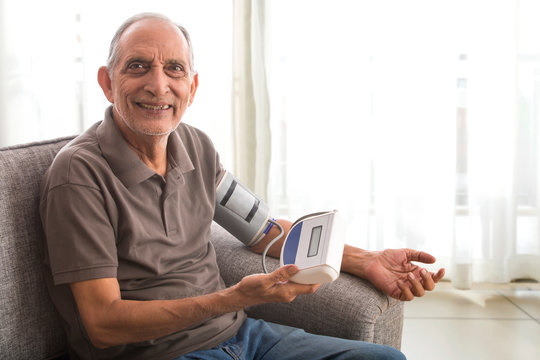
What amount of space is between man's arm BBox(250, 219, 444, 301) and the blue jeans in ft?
0.58

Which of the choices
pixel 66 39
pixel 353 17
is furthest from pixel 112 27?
pixel 353 17

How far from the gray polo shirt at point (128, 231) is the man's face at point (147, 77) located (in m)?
0.06

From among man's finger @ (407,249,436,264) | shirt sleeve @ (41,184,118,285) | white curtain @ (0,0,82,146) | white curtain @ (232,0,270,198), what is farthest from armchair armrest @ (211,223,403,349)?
white curtain @ (0,0,82,146)

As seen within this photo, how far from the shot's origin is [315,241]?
3.85ft

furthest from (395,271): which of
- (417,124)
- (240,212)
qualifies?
(417,124)

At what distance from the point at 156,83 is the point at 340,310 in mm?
690

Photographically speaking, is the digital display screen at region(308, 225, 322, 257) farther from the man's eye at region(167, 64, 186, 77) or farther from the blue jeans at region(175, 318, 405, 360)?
the man's eye at region(167, 64, 186, 77)

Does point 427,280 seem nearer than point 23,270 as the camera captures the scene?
No

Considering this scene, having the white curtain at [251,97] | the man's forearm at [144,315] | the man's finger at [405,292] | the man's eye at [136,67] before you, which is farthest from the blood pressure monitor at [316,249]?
the white curtain at [251,97]

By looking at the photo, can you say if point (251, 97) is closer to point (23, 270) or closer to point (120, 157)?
point (120, 157)

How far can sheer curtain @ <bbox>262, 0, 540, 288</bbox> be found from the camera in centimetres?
257

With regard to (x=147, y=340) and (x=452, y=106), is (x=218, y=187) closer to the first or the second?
(x=147, y=340)

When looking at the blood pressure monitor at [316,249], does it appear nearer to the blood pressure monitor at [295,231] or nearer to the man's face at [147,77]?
the blood pressure monitor at [295,231]

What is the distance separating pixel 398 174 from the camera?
105 inches
